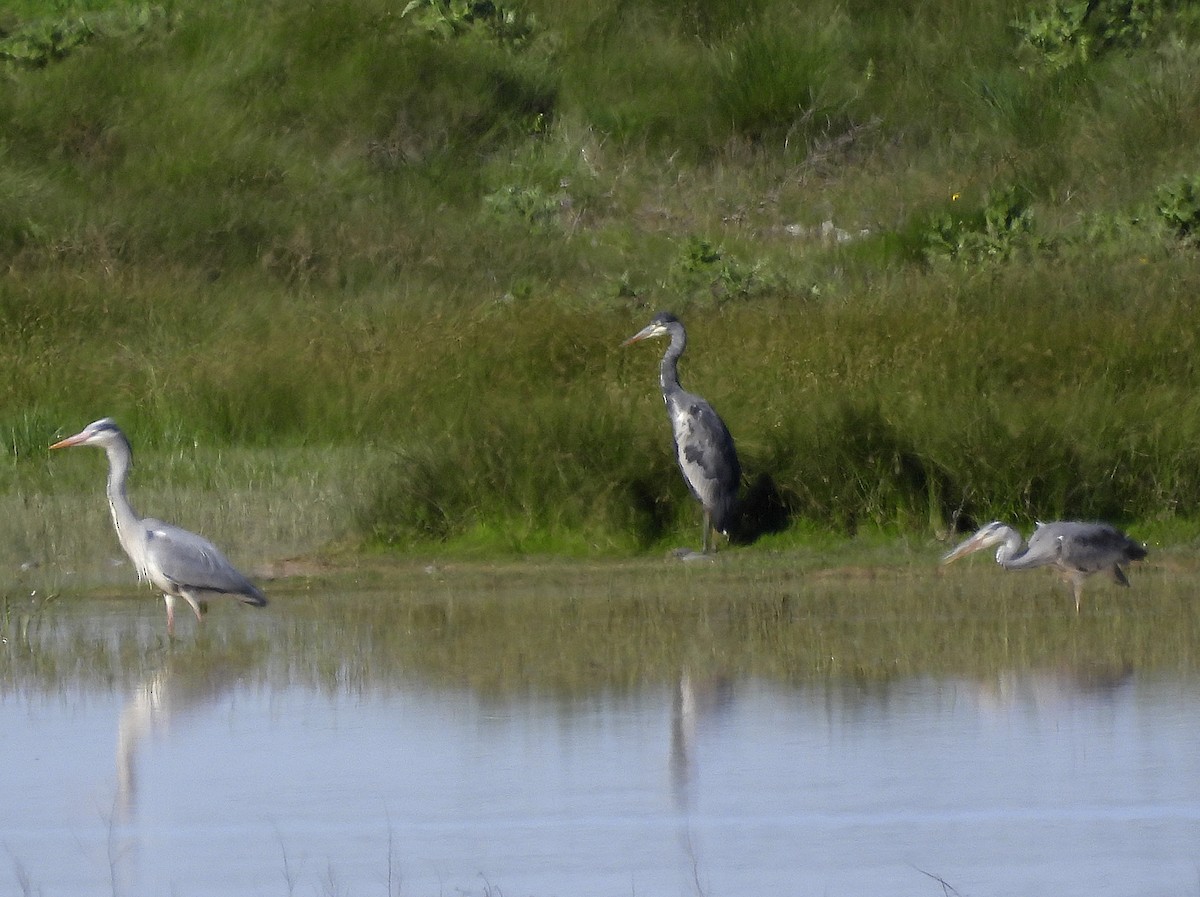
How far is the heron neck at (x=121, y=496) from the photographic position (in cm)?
974

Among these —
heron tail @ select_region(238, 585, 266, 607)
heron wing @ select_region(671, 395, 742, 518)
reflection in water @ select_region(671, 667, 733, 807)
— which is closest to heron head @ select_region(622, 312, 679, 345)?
heron wing @ select_region(671, 395, 742, 518)

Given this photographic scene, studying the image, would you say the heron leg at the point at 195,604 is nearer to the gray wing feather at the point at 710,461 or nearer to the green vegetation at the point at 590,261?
the green vegetation at the point at 590,261

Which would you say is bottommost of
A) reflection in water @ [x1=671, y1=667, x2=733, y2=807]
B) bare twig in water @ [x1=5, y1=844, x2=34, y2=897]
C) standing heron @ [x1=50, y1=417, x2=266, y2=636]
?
reflection in water @ [x1=671, y1=667, x2=733, y2=807]

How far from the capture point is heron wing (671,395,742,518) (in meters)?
11.2

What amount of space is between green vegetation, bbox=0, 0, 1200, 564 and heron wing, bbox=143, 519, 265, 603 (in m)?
2.05

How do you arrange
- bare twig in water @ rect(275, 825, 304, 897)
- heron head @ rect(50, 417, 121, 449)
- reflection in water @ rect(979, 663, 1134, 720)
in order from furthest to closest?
heron head @ rect(50, 417, 121, 449) → reflection in water @ rect(979, 663, 1134, 720) → bare twig in water @ rect(275, 825, 304, 897)

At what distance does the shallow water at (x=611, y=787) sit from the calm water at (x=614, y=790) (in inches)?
0.5

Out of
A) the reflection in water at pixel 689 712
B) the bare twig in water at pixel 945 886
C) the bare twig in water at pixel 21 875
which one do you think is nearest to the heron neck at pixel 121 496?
the reflection in water at pixel 689 712

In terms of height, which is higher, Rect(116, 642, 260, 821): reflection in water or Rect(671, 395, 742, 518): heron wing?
Rect(671, 395, 742, 518): heron wing

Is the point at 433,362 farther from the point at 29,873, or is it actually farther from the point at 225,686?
the point at 29,873

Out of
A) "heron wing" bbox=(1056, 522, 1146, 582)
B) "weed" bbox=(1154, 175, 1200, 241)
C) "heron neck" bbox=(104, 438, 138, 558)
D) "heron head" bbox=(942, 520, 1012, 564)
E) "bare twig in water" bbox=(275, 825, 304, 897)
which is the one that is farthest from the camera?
"weed" bbox=(1154, 175, 1200, 241)

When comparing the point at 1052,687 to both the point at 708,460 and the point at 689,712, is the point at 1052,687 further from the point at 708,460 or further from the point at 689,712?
the point at 708,460

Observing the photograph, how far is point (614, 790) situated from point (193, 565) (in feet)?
12.5

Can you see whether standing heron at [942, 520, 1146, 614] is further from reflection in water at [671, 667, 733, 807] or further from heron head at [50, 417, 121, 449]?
heron head at [50, 417, 121, 449]
